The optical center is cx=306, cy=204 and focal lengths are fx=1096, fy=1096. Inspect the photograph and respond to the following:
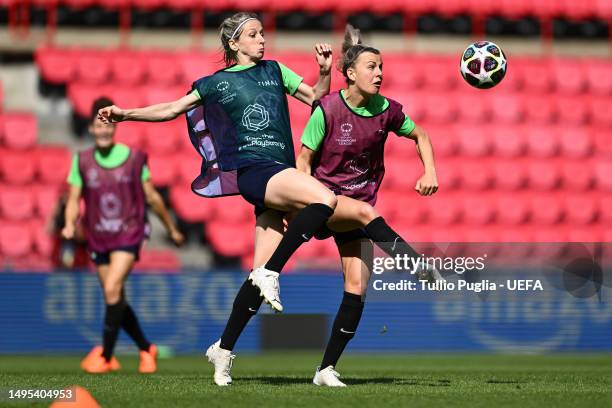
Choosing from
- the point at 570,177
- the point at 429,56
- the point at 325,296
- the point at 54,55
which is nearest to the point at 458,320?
the point at 325,296

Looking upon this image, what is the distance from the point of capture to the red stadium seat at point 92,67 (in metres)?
15.6

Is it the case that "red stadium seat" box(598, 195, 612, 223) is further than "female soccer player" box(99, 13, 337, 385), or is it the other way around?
"red stadium seat" box(598, 195, 612, 223)

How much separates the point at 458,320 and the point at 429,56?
19.3 ft

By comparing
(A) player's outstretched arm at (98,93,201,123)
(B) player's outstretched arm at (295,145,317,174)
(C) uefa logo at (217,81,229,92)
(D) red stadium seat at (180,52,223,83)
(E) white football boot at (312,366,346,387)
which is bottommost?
(E) white football boot at (312,366,346,387)

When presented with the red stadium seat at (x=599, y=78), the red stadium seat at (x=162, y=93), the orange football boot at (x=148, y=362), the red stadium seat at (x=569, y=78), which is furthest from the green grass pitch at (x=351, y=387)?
the red stadium seat at (x=599, y=78)

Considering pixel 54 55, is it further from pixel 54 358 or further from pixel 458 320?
pixel 458 320

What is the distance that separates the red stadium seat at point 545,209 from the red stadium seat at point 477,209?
595mm

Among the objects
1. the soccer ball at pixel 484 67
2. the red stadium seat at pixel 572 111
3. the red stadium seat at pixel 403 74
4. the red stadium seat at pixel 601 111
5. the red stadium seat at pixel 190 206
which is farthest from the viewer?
the red stadium seat at pixel 601 111

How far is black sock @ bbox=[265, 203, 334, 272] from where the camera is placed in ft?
19.2

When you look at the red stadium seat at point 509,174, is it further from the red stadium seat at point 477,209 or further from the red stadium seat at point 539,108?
the red stadium seat at point 539,108

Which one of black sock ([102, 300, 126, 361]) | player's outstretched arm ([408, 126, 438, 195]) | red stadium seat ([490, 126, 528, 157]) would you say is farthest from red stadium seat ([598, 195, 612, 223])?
player's outstretched arm ([408, 126, 438, 195])

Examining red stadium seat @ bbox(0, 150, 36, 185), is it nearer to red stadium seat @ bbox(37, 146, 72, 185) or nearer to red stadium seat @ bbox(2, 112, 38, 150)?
red stadium seat @ bbox(37, 146, 72, 185)

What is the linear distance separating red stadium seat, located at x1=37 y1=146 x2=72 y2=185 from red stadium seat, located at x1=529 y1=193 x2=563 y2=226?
630 cm

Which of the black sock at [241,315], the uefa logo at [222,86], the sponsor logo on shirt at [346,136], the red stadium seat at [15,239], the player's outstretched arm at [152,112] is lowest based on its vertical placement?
the red stadium seat at [15,239]
